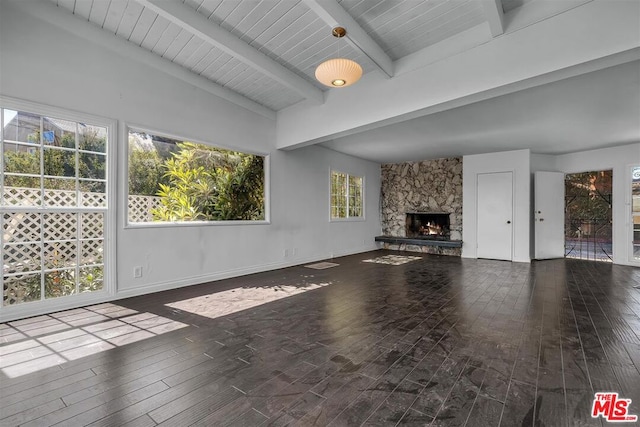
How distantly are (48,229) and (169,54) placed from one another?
8.55 ft

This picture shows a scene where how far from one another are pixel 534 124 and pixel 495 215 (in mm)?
2614

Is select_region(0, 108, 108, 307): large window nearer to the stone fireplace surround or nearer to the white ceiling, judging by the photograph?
the white ceiling

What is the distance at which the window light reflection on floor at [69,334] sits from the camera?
216 cm

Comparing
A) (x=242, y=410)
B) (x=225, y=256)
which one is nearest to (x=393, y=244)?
(x=225, y=256)

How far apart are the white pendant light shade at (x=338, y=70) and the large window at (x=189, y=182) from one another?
8.63ft

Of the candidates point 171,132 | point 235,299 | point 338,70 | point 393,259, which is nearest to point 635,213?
point 393,259

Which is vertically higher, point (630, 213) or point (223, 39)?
point (223, 39)

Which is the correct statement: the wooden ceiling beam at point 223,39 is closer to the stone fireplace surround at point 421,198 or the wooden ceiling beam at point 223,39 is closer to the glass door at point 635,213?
the stone fireplace surround at point 421,198

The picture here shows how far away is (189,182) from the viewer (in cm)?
466

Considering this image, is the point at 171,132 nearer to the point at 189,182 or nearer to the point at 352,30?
the point at 189,182

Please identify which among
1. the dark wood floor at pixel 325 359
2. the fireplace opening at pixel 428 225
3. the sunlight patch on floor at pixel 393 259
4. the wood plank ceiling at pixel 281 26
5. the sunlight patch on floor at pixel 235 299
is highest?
the wood plank ceiling at pixel 281 26

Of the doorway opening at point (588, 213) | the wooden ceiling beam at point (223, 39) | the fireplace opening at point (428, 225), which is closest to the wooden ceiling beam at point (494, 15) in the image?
the wooden ceiling beam at point (223, 39)

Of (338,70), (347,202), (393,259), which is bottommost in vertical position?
(393,259)

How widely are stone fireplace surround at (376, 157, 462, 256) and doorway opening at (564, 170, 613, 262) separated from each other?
3.64m
